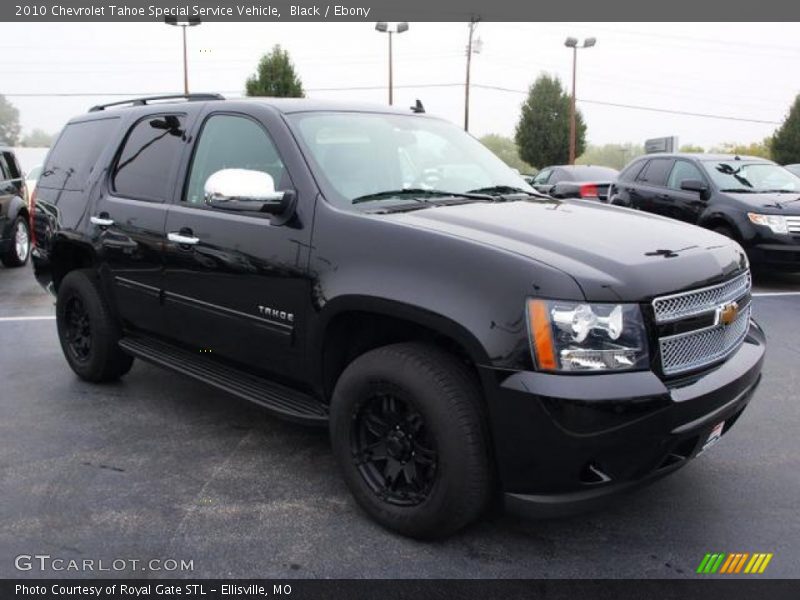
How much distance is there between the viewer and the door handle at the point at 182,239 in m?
3.74

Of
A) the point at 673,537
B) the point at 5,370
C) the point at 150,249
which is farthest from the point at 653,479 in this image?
the point at 5,370

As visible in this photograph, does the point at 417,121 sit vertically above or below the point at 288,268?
above

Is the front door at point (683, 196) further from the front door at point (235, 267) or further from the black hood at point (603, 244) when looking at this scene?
the front door at point (235, 267)

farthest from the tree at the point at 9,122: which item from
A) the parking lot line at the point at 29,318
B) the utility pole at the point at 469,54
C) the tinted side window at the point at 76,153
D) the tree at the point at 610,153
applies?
the tree at the point at 610,153

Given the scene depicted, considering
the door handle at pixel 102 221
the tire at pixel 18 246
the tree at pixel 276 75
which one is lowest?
the tire at pixel 18 246

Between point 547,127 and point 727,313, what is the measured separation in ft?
145

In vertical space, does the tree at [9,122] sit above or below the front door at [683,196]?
above

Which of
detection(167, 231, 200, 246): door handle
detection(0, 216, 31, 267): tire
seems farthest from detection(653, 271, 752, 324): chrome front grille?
detection(0, 216, 31, 267): tire

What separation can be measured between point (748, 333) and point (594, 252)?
3.60 feet

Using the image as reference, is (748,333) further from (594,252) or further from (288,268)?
(288,268)

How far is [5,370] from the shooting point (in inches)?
214

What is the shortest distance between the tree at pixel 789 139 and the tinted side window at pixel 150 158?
35.4 meters

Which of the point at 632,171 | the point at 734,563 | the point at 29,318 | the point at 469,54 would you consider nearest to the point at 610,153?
the point at 469,54
